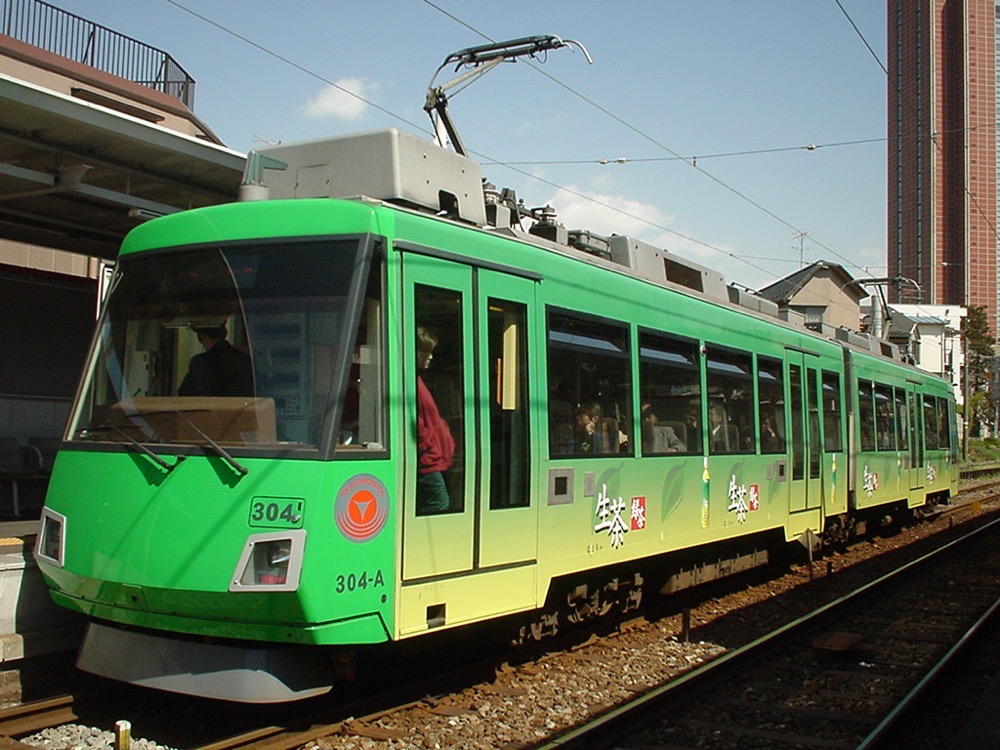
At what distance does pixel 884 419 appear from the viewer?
15.8 m

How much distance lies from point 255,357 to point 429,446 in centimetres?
107

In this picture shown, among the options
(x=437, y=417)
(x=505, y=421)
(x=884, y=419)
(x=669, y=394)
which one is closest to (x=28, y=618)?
(x=437, y=417)

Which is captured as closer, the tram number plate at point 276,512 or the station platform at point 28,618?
the tram number plate at point 276,512

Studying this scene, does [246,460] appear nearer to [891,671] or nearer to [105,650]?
[105,650]

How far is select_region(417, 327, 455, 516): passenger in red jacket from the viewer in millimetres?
5969

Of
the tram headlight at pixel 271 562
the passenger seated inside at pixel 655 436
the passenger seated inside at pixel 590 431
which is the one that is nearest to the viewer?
the tram headlight at pixel 271 562

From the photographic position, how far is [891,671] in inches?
322

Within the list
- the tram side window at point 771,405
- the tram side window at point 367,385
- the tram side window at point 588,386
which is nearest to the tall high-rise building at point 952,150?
the tram side window at point 771,405

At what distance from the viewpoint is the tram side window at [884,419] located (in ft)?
50.6

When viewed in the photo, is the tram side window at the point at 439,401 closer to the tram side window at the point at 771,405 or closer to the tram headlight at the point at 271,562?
the tram headlight at the point at 271,562

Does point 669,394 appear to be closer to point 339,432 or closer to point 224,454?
point 339,432

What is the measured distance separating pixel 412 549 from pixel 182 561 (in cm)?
120

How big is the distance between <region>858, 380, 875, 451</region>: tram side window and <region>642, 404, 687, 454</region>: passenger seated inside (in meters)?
6.47

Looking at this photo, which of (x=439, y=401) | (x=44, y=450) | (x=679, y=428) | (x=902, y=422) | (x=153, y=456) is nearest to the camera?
(x=153, y=456)
